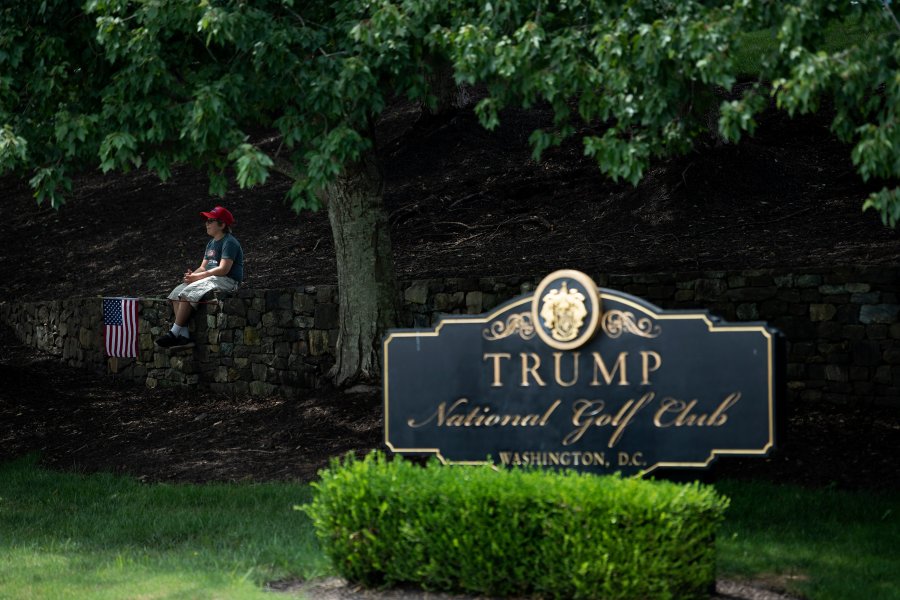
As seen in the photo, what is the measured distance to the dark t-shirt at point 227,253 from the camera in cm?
1200

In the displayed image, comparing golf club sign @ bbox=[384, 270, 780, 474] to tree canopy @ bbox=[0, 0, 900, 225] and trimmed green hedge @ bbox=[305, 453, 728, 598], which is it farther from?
tree canopy @ bbox=[0, 0, 900, 225]

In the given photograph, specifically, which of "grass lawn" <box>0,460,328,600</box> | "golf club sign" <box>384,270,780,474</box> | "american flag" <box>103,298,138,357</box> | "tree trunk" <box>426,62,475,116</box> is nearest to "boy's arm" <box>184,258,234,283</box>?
"american flag" <box>103,298,138,357</box>

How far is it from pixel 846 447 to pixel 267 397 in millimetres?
6063

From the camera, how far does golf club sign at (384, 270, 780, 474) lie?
19.1 ft

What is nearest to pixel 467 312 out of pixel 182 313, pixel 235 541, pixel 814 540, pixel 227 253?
pixel 227 253

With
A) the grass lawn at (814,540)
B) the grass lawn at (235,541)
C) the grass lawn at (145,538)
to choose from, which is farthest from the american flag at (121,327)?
the grass lawn at (814,540)

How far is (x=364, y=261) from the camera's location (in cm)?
1050

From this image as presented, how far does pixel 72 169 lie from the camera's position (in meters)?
8.92

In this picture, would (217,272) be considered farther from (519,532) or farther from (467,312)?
(519,532)

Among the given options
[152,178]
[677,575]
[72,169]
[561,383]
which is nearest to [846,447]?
[561,383]

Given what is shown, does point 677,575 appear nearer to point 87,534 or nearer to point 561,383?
point 561,383

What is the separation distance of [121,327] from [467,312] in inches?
174

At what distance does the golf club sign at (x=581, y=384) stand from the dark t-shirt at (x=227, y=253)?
5.86 meters

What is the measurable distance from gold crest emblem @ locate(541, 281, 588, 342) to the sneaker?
7568 mm
